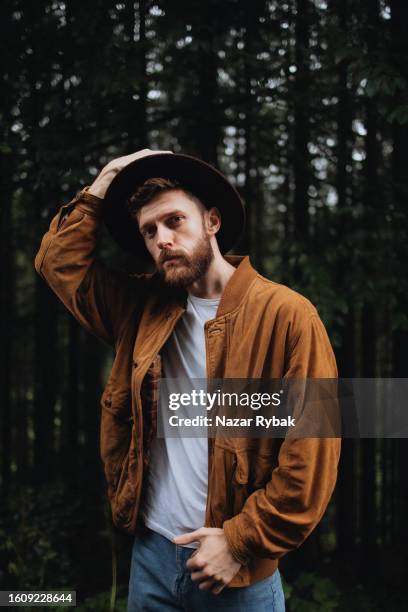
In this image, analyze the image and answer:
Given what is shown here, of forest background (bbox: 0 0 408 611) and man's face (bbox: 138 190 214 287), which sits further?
forest background (bbox: 0 0 408 611)

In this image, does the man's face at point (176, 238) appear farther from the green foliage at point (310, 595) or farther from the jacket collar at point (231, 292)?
the green foliage at point (310, 595)

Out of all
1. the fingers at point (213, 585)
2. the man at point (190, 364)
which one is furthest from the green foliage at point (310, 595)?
the fingers at point (213, 585)

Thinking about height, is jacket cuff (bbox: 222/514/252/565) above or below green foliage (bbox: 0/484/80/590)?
above

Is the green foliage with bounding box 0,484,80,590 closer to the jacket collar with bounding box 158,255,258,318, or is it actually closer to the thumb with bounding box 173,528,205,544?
the thumb with bounding box 173,528,205,544

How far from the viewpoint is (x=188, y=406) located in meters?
1.92

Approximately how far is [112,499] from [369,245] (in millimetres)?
3358

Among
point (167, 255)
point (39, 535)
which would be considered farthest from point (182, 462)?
point (39, 535)

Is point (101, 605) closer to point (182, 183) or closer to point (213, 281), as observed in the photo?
point (213, 281)

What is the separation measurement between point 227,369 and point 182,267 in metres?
0.43

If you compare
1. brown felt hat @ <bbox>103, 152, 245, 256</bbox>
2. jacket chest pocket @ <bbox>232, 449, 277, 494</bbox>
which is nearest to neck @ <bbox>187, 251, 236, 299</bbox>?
brown felt hat @ <bbox>103, 152, 245, 256</bbox>

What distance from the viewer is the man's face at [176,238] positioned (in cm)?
190

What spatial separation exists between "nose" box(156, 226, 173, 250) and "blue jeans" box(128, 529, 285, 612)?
113 cm

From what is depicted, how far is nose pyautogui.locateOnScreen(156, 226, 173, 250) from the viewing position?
1.89 meters

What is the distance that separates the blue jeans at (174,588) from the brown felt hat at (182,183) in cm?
126
